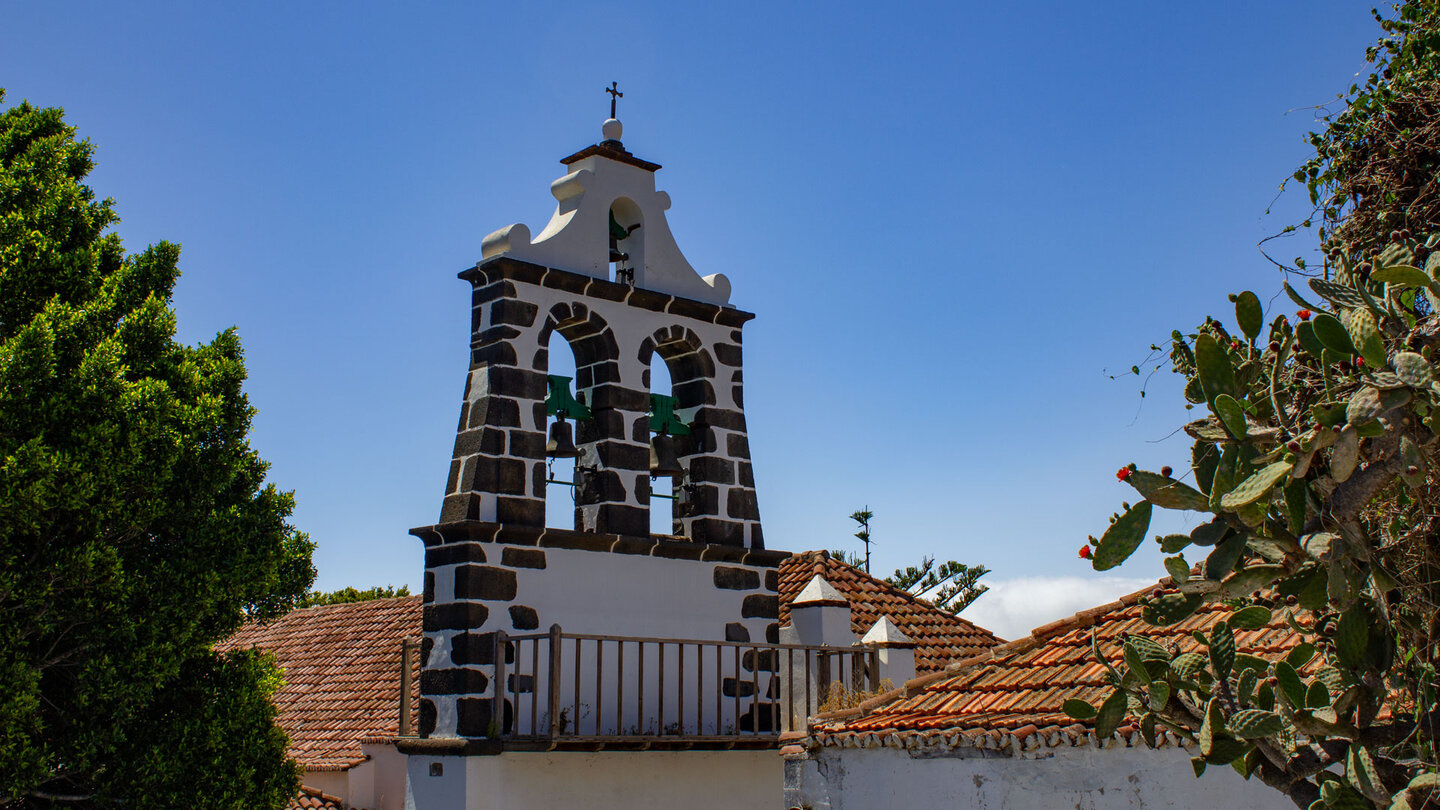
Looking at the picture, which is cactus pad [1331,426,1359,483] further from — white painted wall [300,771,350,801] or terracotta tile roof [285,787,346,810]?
terracotta tile roof [285,787,346,810]

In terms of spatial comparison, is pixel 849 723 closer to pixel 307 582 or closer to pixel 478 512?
pixel 478 512

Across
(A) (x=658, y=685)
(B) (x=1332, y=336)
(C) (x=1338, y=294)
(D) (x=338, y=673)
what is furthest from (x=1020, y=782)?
(D) (x=338, y=673)

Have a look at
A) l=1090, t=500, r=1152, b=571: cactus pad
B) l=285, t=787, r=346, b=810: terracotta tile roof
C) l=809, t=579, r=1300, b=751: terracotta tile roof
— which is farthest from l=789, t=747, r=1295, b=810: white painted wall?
l=285, t=787, r=346, b=810: terracotta tile roof

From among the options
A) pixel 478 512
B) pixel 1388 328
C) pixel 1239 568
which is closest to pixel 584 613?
pixel 478 512

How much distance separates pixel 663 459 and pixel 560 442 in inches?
36.2

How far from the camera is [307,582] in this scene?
1155 cm

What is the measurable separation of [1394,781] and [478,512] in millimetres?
6362

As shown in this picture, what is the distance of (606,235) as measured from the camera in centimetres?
1033

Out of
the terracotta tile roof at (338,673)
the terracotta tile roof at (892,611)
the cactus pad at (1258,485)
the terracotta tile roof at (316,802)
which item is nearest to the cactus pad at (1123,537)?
the cactus pad at (1258,485)

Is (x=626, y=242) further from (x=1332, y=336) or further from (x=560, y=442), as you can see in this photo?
(x=1332, y=336)

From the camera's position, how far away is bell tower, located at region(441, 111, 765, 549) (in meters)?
9.32

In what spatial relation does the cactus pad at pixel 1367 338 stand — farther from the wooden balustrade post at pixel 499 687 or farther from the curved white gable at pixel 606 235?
the curved white gable at pixel 606 235

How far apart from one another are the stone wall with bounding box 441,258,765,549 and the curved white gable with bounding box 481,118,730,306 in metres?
0.18

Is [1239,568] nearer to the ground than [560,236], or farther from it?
nearer to the ground
